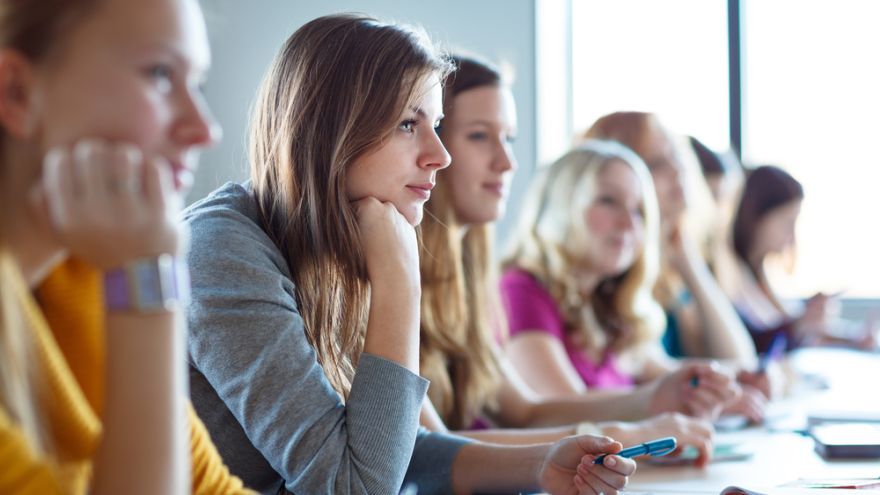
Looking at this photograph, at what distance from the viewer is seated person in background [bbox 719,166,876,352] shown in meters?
3.74

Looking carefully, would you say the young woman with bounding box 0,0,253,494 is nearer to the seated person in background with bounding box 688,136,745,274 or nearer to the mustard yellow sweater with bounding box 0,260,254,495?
the mustard yellow sweater with bounding box 0,260,254,495

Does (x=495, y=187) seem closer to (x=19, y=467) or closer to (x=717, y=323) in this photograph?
(x=19, y=467)

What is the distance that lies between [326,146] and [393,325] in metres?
0.25

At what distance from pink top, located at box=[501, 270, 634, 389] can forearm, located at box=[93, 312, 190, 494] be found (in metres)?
1.60

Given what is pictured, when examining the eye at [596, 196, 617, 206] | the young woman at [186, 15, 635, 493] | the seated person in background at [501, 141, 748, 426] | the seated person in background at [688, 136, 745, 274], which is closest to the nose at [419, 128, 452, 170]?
the young woman at [186, 15, 635, 493]

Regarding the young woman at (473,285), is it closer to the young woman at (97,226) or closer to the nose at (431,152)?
the nose at (431,152)

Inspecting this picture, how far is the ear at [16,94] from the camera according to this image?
2.38 feet

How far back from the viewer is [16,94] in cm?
73

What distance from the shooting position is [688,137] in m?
3.79

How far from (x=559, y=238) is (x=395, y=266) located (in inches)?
51.8

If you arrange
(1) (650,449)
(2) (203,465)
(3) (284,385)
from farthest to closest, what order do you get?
(1) (650,449), (3) (284,385), (2) (203,465)

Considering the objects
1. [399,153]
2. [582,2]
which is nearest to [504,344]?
[399,153]

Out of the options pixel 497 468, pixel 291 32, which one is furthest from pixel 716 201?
pixel 291 32

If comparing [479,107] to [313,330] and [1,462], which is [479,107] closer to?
[313,330]
